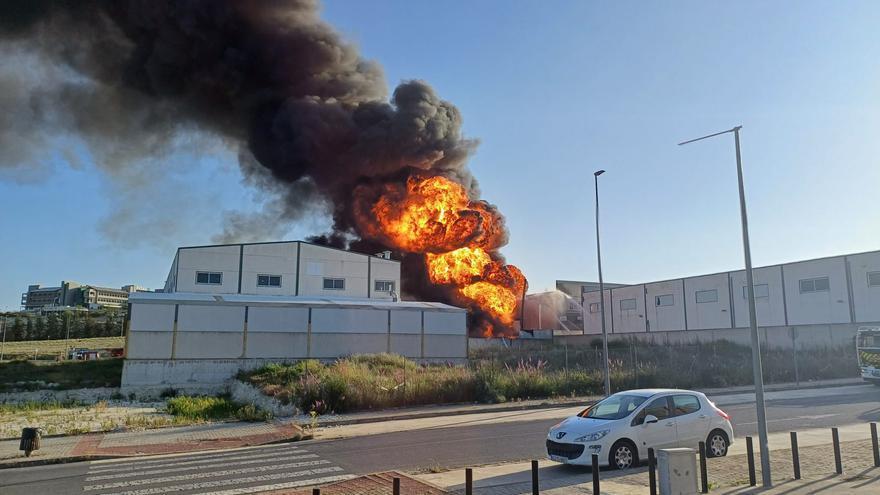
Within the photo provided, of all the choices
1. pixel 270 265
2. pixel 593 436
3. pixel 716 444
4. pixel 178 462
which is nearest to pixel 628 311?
pixel 270 265

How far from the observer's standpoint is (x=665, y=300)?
56.7 meters

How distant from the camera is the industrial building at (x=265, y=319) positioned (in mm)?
31375

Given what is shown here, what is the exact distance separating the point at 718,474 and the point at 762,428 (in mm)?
1297

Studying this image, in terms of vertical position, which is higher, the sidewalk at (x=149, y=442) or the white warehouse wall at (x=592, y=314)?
the white warehouse wall at (x=592, y=314)

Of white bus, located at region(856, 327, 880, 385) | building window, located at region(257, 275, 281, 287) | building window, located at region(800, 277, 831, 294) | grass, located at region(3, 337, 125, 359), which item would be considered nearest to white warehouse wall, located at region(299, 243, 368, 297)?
building window, located at region(257, 275, 281, 287)

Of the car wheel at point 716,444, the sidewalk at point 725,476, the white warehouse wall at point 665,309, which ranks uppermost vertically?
the white warehouse wall at point 665,309

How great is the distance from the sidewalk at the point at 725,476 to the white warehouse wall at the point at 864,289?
108 ft

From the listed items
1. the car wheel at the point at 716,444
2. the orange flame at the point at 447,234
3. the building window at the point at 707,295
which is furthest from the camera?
the orange flame at the point at 447,234

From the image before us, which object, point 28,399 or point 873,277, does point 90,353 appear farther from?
point 873,277

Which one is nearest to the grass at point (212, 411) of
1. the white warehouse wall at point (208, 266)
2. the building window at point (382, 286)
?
the white warehouse wall at point (208, 266)

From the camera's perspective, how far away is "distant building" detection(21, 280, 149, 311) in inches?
6324

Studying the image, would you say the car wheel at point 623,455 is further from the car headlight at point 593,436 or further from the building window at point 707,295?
the building window at point 707,295

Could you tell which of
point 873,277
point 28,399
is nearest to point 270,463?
point 28,399

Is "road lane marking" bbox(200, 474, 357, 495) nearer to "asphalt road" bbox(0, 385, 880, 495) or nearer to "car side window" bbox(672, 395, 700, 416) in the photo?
"asphalt road" bbox(0, 385, 880, 495)
